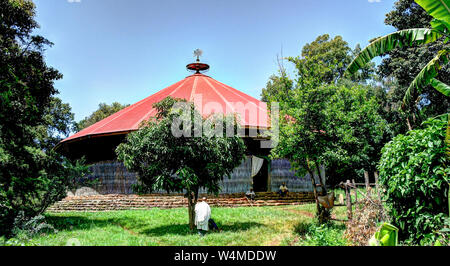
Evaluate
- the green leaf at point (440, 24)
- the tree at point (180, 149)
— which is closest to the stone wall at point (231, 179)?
the tree at point (180, 149)

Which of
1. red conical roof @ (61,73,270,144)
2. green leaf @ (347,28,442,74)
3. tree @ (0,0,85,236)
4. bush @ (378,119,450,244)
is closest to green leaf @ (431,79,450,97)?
green leaf @ (347,28,442,74)

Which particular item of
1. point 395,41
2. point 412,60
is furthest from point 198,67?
point 395,41

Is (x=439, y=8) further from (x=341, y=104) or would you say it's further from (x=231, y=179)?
(x=231, y=179)

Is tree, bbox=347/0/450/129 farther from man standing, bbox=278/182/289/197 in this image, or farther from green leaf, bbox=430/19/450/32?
man standing, bbox=278/182/289/197

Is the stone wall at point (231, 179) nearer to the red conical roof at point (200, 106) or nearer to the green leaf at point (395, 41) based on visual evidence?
the red conical roof at point (200, 106)

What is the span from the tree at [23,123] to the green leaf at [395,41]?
8.55 metres

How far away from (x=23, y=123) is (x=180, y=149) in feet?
16.7

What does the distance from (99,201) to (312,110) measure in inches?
456

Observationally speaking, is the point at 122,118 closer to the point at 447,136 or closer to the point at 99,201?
the point at 99,201

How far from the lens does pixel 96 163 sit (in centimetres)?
1741

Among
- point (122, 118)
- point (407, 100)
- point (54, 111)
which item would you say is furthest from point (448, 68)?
point (54, 111)

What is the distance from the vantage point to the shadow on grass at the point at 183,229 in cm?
926

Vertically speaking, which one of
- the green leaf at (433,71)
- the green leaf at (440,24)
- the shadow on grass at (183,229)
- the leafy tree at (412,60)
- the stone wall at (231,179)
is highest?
the leafy tree at (412,60)

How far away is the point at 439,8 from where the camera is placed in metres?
5.41
